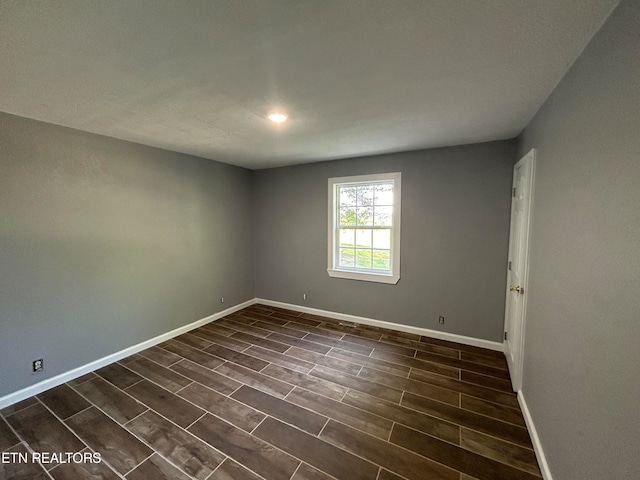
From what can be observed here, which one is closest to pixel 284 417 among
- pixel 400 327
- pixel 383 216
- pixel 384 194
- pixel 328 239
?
pixel 400 327

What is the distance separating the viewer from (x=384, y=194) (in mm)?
3727

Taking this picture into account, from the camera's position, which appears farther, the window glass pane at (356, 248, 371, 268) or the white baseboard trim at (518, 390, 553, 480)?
the window glass pane at (356, 248, 371, 268)

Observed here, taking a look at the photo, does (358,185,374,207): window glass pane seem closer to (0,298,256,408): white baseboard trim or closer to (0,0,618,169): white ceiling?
(0,0,618,169): white ceiling

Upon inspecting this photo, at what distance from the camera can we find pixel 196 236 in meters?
3.77

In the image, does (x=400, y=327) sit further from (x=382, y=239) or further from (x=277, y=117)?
(x=277, y=117)

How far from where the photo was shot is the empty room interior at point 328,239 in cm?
112

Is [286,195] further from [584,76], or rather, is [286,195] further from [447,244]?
[584,76]

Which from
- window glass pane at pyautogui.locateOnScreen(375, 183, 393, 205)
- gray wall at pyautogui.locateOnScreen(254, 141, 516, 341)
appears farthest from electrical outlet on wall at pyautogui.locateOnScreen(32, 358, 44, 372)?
window glass pane at pyautogui.locateOnScreen(375, 183, 393, 205)

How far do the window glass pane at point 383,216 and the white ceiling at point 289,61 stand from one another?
1.36 metres

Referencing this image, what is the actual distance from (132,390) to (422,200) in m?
3.66

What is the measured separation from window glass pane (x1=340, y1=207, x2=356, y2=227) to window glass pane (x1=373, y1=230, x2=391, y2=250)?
384 mm

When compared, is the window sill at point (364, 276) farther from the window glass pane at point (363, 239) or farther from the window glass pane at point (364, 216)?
the window glass pane at point (364, 216)

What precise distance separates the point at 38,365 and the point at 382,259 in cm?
377

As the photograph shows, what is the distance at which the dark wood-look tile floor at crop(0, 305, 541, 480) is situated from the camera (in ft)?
5.44
